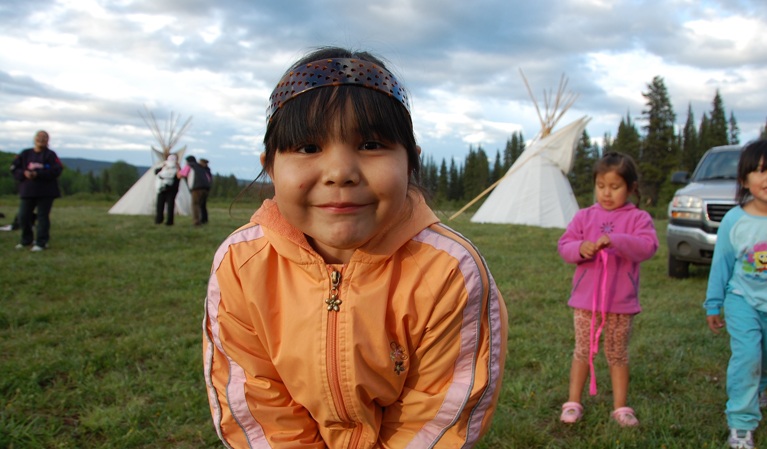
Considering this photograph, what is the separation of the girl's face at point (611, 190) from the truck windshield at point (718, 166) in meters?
4.83

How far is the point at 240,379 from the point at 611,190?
2.29 metres

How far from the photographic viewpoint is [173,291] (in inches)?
222

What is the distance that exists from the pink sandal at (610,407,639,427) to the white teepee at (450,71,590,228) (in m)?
11.7

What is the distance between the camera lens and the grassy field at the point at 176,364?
2734 mm

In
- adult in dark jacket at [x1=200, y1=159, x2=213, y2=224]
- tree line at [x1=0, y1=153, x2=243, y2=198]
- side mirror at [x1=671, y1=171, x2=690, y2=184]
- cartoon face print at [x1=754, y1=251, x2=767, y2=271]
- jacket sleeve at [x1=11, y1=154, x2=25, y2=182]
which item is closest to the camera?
cartoon face print at [x1=754, y1=251, x2=767, y2=271]

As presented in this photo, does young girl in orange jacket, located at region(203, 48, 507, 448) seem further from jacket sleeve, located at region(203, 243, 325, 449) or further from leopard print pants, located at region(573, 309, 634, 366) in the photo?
leopard print pants, located at region(573, 309, 634, 366)

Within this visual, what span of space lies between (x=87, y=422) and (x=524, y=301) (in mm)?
3918

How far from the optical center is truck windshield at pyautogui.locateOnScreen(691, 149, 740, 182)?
6.91 m

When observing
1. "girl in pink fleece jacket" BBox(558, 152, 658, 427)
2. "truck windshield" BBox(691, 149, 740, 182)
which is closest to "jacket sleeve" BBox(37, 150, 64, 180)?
"girl in pink fleece jacket" BBox(558, 152, 658, 427)

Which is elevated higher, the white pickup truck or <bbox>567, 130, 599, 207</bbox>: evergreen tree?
<bbox>567, 130, 599, 207</bbox>: evergreen tree

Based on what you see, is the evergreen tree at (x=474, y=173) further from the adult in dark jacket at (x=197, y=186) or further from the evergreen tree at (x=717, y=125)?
the adult in dark jacket at (x=197, y=186)

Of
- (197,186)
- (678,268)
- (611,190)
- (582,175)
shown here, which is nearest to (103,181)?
(197,186)

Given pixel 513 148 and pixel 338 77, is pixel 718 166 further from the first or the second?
pixel 513 148

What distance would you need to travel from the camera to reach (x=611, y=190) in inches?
118
